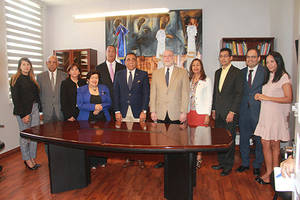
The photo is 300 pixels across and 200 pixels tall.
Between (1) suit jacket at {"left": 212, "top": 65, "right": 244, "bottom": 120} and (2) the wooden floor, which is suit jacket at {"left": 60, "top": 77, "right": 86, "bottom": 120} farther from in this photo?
(1) suit jacket at {"left": 212, "top": 65, "right": 244, "bottom": 120}

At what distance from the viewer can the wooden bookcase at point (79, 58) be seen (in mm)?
5398

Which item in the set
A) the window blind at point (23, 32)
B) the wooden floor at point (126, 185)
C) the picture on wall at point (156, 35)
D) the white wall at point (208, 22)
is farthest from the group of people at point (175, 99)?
the white wall at point (208, 22)

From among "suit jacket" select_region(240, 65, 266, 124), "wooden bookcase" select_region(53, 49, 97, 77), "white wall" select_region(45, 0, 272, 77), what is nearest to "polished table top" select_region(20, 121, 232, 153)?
"suit jacket" select_region(240, 65, 266, 124)

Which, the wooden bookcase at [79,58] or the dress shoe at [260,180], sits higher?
the wooden bookcase at [79,58]

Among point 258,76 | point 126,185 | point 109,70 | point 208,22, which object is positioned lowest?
point 126,185

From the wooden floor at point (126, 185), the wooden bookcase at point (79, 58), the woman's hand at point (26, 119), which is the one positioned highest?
the wooden bookcase at point (79, 58)

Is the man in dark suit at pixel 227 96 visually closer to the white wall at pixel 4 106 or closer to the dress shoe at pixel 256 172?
the dress shoe at pixel 256 172

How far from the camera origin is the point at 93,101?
348 cm

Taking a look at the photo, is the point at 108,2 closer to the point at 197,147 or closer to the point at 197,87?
the point at 197,87

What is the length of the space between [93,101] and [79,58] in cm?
232

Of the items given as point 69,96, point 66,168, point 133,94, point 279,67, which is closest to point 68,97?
point 69,96

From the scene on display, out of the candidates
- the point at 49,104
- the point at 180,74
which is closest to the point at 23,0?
the point at 49,104

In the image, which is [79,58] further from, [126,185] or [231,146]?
[231,146]

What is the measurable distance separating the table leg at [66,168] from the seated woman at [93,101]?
0.66 meters
